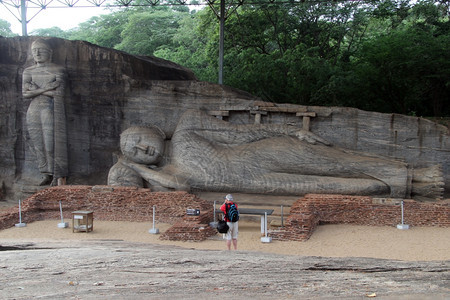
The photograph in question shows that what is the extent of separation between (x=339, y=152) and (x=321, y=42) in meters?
11.6

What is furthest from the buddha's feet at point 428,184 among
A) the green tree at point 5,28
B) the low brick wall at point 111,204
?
the green tree at point 5,28

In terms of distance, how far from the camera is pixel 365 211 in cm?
Result: 858

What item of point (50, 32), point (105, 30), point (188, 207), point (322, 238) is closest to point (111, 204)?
point (188, 207)

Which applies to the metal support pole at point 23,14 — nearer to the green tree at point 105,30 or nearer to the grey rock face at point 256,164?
the grey rock face at point 256,164

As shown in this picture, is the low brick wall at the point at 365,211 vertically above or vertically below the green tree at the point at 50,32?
below

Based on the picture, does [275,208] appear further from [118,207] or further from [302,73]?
→ [302,73]

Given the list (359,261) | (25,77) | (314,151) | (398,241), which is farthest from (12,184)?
(359,261)

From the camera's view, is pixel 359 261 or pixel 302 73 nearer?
pixel 359 261

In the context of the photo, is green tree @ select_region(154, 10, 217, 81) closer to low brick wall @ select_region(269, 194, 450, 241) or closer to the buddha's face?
the buddha's face

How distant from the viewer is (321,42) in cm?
2011

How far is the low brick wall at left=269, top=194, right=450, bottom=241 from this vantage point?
27.3 feet

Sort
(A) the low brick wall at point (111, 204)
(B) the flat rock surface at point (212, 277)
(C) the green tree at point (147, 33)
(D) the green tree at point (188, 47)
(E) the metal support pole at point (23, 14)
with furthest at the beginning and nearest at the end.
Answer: (C) the green tree at point (147, 33)
(D) the green tree at point (188, 47)
(E) the metal support pole at point (23, 14)
(A) the low brick wall at point (111, 204)
(B) the flat rock surface at point (212, 277)

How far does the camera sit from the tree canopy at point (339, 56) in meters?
15.5

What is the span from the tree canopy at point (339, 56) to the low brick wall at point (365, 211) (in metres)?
7.59
